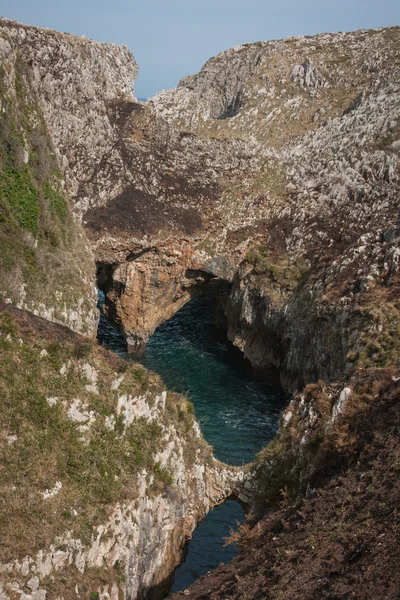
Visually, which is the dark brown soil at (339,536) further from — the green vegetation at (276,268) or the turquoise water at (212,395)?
the green vegetation at (276,268)

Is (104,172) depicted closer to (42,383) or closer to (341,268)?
(341,268)

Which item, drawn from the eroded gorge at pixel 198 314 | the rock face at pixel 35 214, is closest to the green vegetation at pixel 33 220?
the rock face at pixel 35 214

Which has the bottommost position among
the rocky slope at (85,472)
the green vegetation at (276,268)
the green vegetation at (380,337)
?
the rocky slope at (85,472)

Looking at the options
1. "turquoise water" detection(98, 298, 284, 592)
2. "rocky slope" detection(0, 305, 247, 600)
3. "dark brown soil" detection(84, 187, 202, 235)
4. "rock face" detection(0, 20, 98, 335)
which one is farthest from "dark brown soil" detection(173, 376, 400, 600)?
"dark brown soil" detection(84, 187, 202, 235)

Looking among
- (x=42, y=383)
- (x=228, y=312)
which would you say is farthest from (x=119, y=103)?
(x=42, y=383)

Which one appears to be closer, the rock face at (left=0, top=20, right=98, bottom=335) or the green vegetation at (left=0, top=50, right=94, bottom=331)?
the green vegetation at (left=0, top=50, right=94, bottom=331)

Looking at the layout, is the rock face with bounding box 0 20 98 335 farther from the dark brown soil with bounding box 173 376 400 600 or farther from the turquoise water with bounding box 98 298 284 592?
the dark brown soil with bounding box 173 376 400 600
